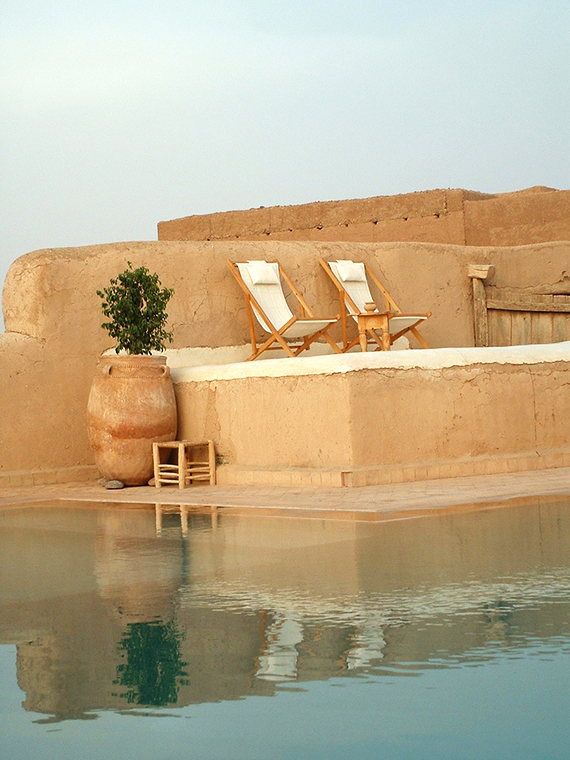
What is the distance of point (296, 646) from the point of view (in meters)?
3.58

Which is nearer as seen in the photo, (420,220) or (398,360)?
(398,360)

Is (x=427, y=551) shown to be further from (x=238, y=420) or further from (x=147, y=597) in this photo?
(x=238, y=420)

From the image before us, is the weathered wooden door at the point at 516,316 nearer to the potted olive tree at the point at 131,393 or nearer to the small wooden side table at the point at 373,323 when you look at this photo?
the small wooden side table at the point at 373,323

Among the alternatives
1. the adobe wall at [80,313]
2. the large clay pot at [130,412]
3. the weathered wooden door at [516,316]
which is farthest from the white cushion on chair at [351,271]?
the large clay pot at [130,412]

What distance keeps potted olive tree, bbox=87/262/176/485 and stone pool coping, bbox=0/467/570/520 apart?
12.2 inches

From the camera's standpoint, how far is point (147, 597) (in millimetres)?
4531

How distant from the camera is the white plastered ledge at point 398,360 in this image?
8.53 metres

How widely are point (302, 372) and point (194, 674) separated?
5.61 meters

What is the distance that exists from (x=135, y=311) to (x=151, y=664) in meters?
6.76

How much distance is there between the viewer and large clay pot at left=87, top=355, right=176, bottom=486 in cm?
964

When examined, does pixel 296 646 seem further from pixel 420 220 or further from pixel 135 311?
pixel 420 220

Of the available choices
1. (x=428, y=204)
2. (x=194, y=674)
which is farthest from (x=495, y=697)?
(x=428, y=204)

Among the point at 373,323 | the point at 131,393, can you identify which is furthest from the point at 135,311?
the point at 373,323

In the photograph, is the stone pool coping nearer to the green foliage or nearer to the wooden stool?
the wooden stool
